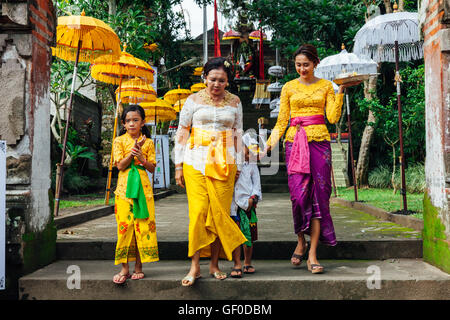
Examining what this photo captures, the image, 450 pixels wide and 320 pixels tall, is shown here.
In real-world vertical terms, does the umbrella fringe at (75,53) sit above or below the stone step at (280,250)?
above

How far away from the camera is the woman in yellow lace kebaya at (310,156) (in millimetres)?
3730

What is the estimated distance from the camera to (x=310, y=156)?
377 centimetres

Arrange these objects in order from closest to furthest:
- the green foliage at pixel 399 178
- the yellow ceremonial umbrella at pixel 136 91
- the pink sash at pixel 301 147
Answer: the pink sash at pixel 301 147, the yellow ceremonial umbrella at pixel 136 91, the green foliage at pixel 399 178

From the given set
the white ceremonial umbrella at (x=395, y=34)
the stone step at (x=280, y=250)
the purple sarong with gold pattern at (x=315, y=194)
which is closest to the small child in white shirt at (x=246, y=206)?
the purple sarong with gold pattern at (x=315, y=194)

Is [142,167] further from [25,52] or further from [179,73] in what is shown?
[179,73]

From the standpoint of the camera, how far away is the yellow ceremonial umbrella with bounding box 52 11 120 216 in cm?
568

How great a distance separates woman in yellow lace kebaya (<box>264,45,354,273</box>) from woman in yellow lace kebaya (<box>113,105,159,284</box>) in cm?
114

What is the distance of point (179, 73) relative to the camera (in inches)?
645

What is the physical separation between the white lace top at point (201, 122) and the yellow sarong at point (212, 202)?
0.06m

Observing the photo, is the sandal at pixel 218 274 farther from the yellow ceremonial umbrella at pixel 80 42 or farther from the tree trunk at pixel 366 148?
the tree trunk at pixel 366 148

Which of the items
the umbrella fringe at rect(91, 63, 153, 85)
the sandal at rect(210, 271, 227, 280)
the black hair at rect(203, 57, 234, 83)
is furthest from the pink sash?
the umbrella fringe at rect(91, 63, 153, 85)

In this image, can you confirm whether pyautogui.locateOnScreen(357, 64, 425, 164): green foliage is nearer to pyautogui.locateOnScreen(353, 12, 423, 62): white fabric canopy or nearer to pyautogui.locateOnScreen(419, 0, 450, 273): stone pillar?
pyautogui.locateOnScreen(353, 12, 423, 62): white fabric canopy

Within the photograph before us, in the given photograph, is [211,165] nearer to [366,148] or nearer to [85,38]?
[85,38]
